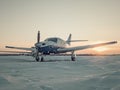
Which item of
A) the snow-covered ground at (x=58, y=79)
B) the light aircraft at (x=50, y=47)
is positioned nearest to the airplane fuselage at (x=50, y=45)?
the light aircraft at (x=50, y=47)

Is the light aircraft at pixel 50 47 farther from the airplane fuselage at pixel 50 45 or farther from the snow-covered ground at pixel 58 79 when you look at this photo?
the snow-covered ground at pixel 58 79

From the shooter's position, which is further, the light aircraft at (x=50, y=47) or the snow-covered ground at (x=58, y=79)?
the light aircraft at (x=50, y=47)

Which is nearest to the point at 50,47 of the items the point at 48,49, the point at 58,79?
the point at 48,49

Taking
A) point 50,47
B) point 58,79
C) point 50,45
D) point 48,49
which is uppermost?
point 50,45

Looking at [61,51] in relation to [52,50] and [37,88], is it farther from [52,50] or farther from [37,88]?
[37,88]

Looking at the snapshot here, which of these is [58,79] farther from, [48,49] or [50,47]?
[50,47]

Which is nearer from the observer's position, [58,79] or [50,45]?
[58,79]

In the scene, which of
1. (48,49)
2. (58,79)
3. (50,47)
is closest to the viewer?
(58,79)

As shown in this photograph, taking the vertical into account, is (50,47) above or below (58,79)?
above

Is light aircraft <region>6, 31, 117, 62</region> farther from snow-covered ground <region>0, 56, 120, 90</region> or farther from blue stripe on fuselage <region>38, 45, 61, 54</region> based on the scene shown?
snow-covered ground <region>0, 56, 120, 90</region>

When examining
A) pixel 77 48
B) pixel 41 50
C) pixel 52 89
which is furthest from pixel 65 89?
pixel 77 48

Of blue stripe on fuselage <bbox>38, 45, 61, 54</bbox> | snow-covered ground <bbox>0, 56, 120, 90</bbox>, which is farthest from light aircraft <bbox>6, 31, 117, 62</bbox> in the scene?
snow-covered ground <bbox>0, 56, 120, 90</bbox>

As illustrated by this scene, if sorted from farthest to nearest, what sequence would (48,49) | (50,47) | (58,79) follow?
(50,47) → (48,49) → (58,79)

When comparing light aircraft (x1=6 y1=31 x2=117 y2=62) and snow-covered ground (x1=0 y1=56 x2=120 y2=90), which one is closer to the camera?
snow-covered ground (x1=0 y1=56 x2=120 y2=90)
